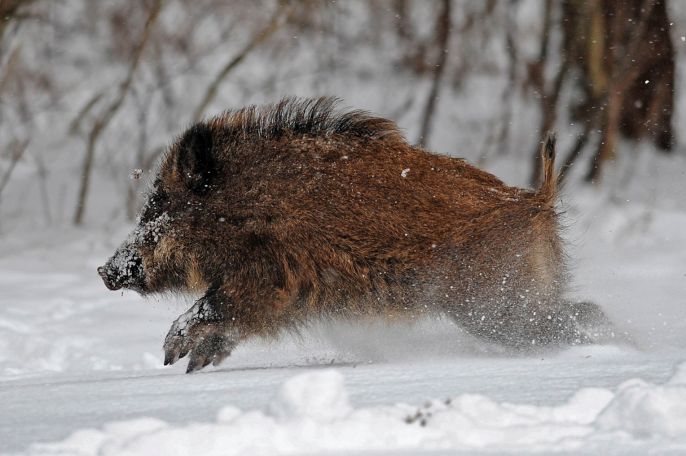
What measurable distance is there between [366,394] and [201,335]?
1563mm

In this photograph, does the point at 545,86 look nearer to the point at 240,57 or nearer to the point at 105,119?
the point at 240,57

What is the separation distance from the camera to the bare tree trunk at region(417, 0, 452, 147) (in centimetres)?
1083

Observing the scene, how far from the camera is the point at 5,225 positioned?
34.0 ft

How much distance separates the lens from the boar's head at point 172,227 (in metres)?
4.93

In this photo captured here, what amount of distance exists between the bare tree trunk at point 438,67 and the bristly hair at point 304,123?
575 centimetres

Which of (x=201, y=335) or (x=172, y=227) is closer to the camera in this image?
(x=201, y=335)

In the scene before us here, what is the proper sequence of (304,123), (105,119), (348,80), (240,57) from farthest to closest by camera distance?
1. (348,80)
2. (240,57)
3. (105,119)
4. (304,123)

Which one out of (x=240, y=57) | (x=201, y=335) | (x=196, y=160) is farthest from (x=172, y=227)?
(x=240, y=57)

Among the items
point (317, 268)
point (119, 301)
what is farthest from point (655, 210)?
point (317, 268)

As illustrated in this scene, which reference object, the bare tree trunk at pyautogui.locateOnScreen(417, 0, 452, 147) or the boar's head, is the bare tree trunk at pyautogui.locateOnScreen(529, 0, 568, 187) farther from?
the boar's head

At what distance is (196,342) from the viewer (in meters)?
4.63

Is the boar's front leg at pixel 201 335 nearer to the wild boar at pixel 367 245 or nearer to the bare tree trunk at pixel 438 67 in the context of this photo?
the wild boar at pixel 367 245

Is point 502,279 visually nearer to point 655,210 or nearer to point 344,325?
point 344,325

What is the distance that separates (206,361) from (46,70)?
8.41m
